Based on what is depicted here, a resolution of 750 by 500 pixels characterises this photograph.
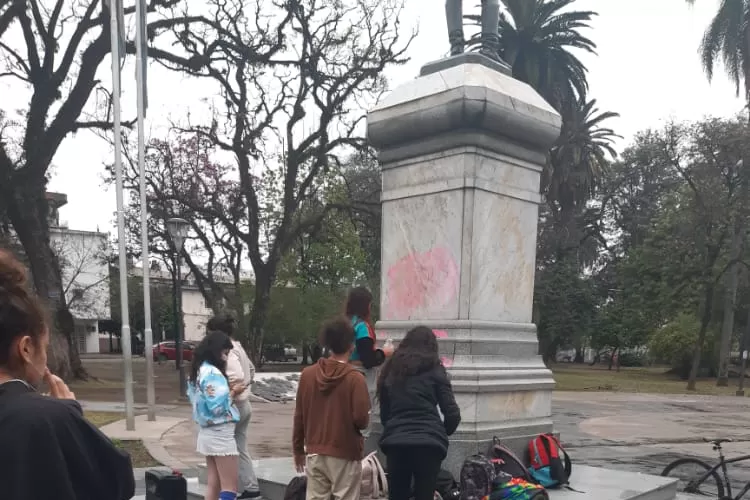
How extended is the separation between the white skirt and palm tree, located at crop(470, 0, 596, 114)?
88.0 feet

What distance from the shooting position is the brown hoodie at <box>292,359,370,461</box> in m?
4.06

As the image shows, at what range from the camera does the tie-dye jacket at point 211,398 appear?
198 inches

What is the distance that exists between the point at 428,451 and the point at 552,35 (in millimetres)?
29613

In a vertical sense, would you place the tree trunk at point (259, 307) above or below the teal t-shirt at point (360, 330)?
below

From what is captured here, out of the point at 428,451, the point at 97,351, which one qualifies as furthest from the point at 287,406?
the point at 97,351

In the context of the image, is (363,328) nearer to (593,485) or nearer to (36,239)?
(593,485)

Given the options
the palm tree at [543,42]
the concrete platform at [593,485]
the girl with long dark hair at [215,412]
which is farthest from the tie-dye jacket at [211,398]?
the palm tree at [543,42]

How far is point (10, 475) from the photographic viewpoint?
1534 millimetres

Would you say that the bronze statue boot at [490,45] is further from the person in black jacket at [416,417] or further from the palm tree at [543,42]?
the palm tree at [543,42]

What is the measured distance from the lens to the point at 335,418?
4.07 m

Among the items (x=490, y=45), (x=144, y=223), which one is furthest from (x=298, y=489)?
(x=144, y=223)

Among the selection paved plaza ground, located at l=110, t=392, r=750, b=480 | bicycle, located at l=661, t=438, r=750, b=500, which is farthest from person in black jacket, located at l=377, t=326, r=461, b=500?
paved plaza ground, located at l=110, t=392, r=750, b=480

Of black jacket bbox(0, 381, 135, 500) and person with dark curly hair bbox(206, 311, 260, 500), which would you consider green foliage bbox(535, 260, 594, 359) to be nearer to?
person with dark curly hair bbox(206, 311, 260, 500)

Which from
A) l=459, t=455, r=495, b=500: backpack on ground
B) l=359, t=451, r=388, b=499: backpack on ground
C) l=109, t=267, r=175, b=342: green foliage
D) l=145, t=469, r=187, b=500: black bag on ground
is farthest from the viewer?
l=109, t=267, r=175, b=342: green foliage
